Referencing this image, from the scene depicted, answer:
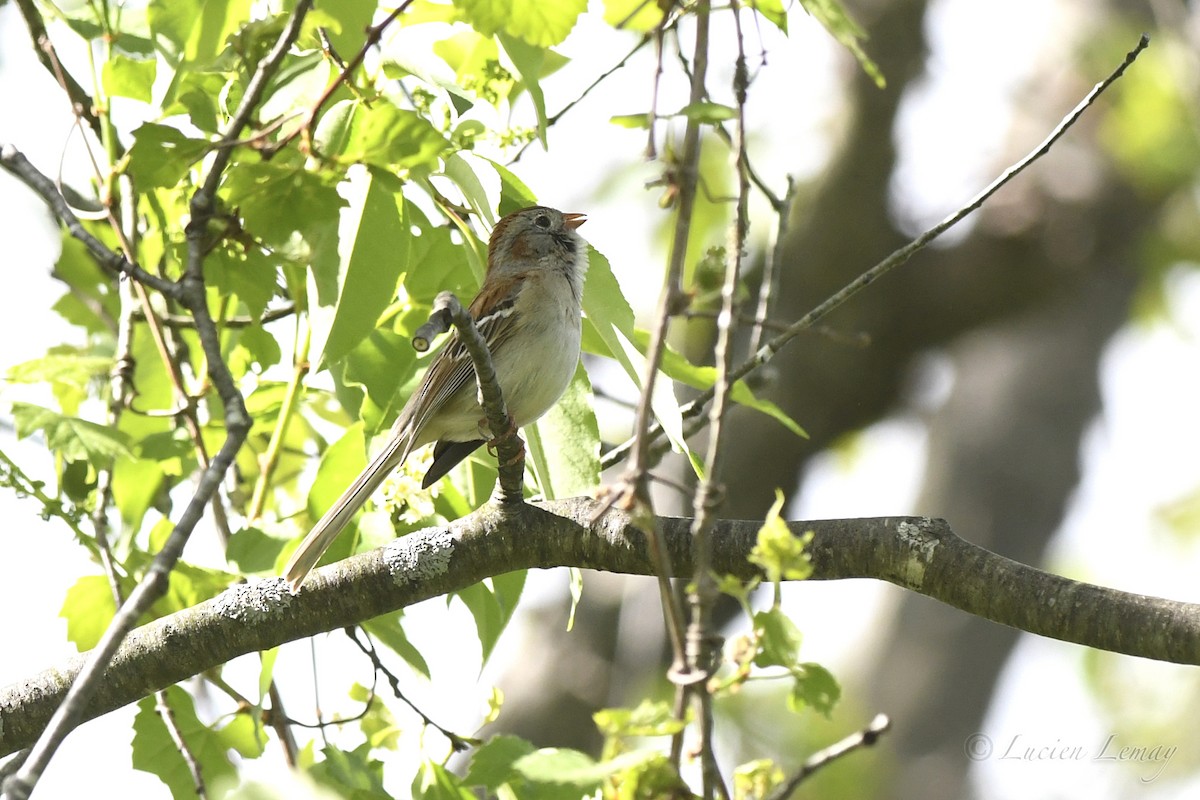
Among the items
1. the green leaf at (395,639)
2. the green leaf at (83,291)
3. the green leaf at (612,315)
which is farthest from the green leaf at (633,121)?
the green leaf at (83,291)

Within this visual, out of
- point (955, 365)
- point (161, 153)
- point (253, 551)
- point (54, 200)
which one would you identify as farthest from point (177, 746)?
point (955, 365)

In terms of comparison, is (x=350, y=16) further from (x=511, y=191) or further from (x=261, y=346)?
(x=261, y=346)

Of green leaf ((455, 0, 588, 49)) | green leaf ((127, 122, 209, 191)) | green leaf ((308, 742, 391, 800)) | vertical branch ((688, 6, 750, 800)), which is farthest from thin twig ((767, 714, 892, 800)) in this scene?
green leaf ((127, 122, 209, 191))

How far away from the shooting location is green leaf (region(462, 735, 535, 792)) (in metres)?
2.61

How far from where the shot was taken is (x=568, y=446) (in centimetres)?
322

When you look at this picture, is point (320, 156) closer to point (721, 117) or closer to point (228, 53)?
point (228, 53)

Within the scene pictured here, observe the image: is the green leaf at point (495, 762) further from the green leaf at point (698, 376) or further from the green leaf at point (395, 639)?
the green leaf at point (698, 376)

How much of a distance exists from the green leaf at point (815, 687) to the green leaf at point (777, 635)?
0.20 feet

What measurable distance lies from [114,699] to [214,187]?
1.27 meters

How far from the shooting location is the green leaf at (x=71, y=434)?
2.86 meters

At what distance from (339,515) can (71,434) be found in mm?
665

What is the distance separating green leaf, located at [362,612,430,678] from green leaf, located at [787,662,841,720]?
1.55 metres

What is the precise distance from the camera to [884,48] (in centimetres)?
1005

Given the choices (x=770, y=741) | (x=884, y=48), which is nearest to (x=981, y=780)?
(x=770, y=741)
